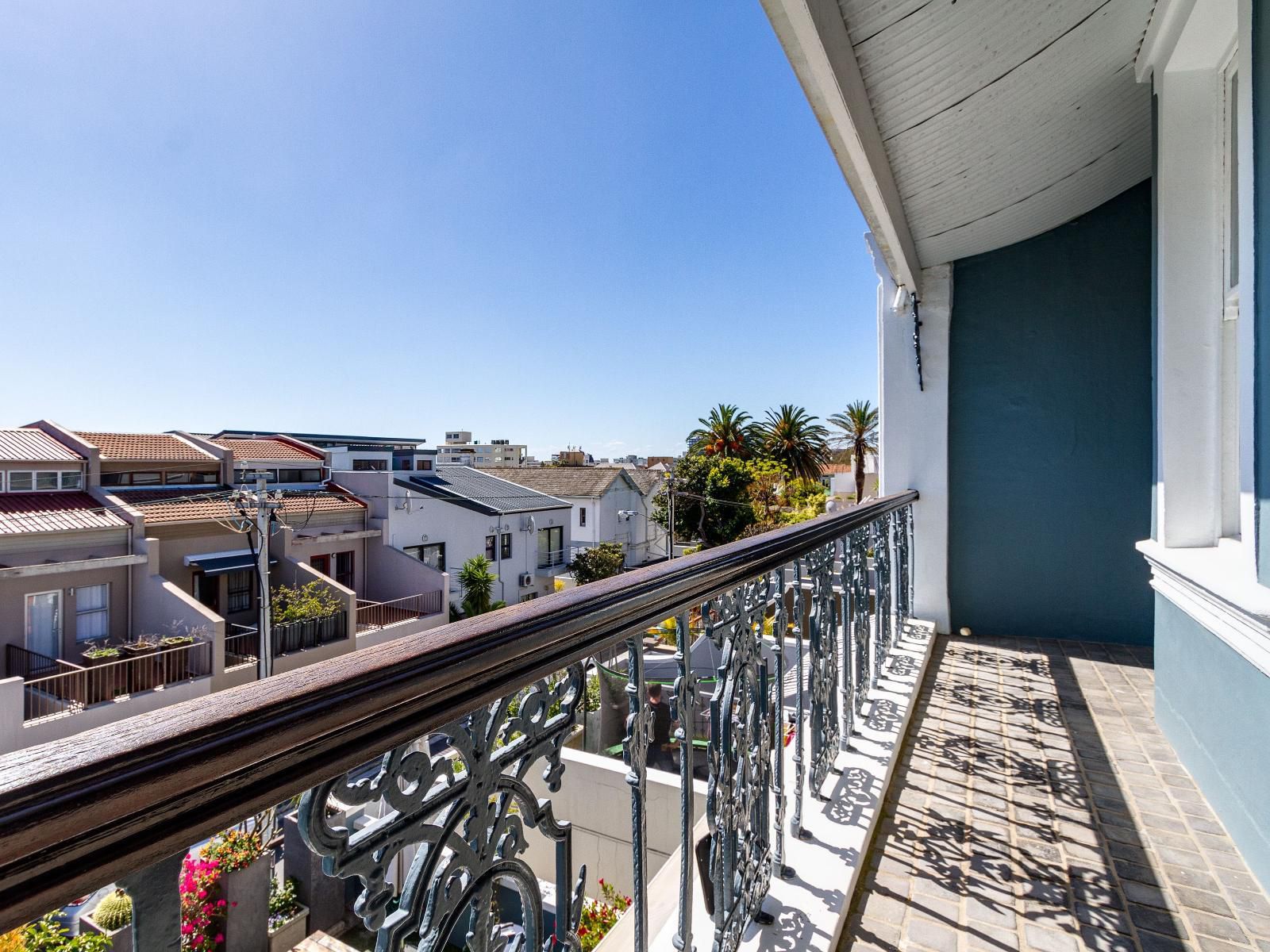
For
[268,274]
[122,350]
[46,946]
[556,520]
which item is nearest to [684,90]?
[46,946]

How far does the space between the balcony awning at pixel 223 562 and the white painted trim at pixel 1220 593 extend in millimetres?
14438

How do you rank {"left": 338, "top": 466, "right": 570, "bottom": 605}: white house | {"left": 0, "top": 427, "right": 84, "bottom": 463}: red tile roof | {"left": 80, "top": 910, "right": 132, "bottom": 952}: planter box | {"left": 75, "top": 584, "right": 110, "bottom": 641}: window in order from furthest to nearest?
1. {"left": 338, "top": 466, "right": 570, "bottom": 605}: white house
2. {"left": 0, "top": 427, "right": 84, "bottom": 463}: red tile roof
3. {"left": 75, "top": 584, "right": 110, "bottom": 641}: window
4. {"left": 80, "top": 910, "right": 132, "bottom": 952}: planter box

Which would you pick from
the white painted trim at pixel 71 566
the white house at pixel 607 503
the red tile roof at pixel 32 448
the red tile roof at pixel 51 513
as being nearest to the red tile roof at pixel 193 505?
the red tile roof at pixel 51 513

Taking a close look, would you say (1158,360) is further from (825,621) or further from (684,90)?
(684,90)

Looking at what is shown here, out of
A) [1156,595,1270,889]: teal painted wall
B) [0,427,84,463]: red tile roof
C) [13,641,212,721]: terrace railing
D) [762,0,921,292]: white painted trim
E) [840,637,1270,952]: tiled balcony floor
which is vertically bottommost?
[13,641,212,721]: terrace railing

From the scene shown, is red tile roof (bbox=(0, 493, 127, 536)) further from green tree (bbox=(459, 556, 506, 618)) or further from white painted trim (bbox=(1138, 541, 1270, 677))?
white painted trim (bbox=(1138, 541, 1270, 677))

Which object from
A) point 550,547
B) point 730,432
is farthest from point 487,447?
point 550,547

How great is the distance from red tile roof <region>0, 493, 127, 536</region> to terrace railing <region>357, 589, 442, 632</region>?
4.84m

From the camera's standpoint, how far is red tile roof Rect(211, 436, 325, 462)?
49.0 feet

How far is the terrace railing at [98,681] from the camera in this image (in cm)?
945

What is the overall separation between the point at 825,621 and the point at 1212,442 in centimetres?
169

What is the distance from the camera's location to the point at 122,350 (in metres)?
29.2

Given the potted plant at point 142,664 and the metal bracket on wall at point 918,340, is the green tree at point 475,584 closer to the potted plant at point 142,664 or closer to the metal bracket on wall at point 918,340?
the potted plant at point 142,664

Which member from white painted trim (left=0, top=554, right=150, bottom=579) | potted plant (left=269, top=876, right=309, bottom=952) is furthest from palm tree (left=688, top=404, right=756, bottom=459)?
potted plant (left=269, top=876, right=309, bottom=952)
